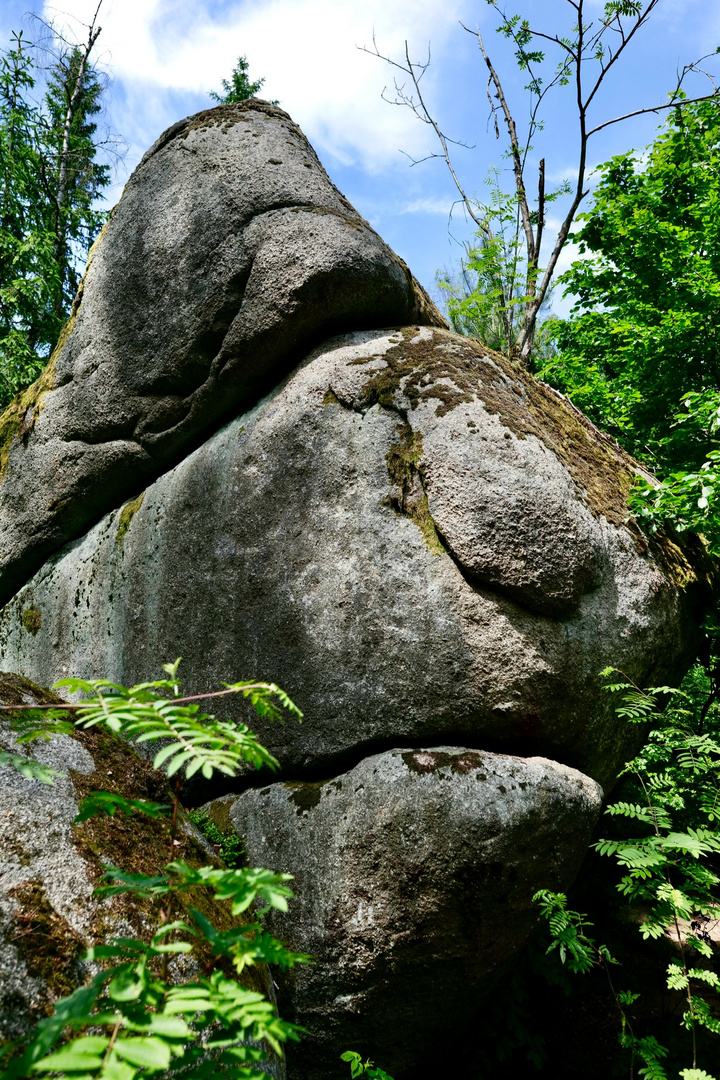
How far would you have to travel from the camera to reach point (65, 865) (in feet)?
8.05

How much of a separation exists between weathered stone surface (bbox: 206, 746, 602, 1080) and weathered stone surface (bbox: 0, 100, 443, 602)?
2.77 m

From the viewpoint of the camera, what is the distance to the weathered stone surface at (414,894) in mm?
3152

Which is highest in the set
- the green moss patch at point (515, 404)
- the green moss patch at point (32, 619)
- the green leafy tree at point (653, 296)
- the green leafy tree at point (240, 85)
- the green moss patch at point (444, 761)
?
the green leafy tree at point (240, 85)

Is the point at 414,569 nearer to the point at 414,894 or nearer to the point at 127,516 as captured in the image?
the point at 414,894

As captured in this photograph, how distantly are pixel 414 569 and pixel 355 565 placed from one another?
1.05 feet

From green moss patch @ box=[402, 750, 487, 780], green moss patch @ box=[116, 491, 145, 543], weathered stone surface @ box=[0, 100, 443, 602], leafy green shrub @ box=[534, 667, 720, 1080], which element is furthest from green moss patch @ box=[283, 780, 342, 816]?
weathered stone surface @ box=[0, 100, 443, 602]

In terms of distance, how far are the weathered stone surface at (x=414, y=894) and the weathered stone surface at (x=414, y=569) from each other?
0.25m

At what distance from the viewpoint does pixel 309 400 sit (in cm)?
411

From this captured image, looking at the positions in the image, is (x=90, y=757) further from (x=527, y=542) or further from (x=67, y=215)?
(x=67, y=215)

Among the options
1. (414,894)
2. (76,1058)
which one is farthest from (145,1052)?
(414,894)

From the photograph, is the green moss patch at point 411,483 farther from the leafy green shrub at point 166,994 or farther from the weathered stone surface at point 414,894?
the leafy green shrub at point 166,994

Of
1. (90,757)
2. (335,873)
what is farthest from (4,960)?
(335,873)

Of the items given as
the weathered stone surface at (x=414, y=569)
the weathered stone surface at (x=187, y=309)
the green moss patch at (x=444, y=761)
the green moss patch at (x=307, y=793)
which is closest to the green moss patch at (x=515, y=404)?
the weathered stone surface at (x=414, y=569)

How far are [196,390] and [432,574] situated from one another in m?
A: 2.41
